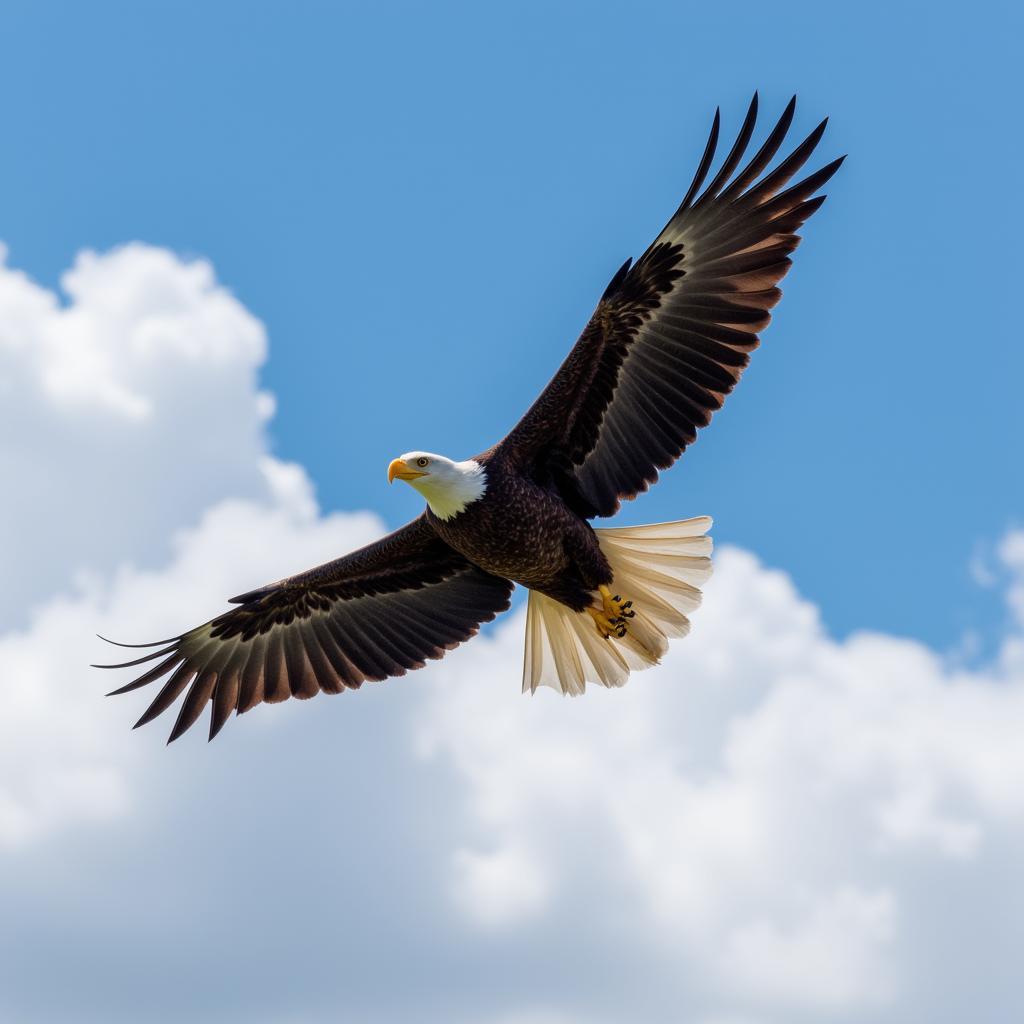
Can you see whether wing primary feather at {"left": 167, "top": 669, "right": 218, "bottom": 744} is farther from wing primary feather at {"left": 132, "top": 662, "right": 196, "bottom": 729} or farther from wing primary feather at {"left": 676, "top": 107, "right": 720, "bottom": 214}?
wing primary feather at {"left": 676, "top": 107, "right": 720, "bottom": 214}

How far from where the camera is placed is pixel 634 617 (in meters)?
12.8

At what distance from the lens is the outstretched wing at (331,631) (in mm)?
13469

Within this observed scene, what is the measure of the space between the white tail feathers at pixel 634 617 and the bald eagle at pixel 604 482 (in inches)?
0.4

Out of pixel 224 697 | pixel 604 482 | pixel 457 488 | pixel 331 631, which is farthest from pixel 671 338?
pixel 224 697

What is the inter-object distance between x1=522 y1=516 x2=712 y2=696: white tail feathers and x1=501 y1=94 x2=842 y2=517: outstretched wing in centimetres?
43

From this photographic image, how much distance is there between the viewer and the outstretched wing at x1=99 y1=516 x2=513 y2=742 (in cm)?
1347

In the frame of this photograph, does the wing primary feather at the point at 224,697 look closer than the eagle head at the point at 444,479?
No

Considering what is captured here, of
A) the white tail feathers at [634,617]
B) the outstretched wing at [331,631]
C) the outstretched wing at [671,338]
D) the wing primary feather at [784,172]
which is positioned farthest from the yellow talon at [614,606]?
the wing primary feather at [784,172]

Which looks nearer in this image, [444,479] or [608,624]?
[444,479]

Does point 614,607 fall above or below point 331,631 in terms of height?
below

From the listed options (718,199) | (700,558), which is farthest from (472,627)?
(718,199)

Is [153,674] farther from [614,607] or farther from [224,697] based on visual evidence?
[614,607]

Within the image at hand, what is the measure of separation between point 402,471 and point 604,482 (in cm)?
137

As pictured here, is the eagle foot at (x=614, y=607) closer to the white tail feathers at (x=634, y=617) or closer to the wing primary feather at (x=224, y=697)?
the white tail feathers at (x=634, y=617)
